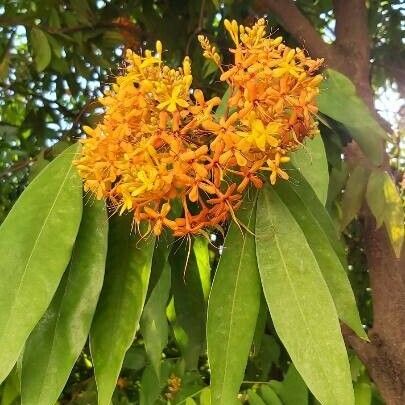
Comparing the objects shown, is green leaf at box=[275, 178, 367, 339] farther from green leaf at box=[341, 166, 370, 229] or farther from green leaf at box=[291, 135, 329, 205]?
green leaf at box=[341, 166, 370, 229]

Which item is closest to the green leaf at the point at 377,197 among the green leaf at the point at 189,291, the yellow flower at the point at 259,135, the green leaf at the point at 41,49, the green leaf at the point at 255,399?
the green leaf at the point at 189,291

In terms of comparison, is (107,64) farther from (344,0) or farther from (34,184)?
(34,184)

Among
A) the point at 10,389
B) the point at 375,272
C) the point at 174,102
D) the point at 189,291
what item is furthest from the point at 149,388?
the point at 174,102

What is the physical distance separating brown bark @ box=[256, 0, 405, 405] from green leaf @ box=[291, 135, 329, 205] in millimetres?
568

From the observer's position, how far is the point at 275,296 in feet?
2.90

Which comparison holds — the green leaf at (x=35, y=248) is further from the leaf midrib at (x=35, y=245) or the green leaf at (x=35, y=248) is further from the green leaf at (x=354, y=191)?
the green leaf at (x=354, y=191)

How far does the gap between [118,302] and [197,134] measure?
267 mm

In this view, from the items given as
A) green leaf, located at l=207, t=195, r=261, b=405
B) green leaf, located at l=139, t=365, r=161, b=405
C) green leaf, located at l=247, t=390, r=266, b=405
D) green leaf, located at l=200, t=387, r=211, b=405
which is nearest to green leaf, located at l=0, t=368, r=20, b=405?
green leaf, located at l=139, t=365, r=161, b=405

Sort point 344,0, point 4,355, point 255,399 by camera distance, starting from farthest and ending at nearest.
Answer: point 344,0, point 255,399, point 4,355

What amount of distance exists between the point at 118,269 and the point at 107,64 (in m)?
1.24

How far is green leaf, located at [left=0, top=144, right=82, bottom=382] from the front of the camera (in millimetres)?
854

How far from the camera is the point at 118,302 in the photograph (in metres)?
0.96

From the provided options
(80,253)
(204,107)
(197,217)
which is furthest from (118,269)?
(204,107)

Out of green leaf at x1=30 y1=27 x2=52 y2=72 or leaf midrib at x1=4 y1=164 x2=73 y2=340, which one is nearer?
leaf midrib at x1=4 y1=164 x2=73 y2=340
